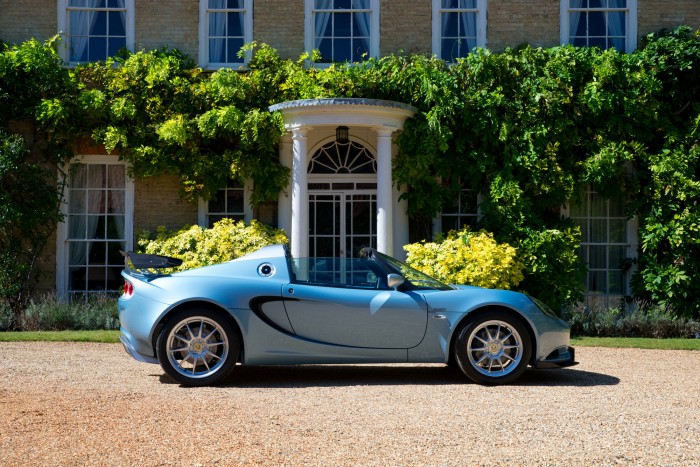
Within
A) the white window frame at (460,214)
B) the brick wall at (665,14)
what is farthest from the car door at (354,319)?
the brick wall at (665,14)

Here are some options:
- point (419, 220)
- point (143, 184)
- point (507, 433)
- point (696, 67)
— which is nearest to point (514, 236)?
point (419, 220)

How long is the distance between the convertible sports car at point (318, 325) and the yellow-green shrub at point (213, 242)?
5553mm

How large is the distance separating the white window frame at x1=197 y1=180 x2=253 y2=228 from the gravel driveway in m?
6.40

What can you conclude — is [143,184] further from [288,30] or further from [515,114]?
[515,114]

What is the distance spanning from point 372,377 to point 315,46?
859 cm

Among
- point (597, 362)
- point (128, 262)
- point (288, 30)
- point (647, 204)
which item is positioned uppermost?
point (288, 30)

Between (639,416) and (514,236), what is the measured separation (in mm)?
8028

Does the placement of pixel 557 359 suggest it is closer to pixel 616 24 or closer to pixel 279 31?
pixel 279 31

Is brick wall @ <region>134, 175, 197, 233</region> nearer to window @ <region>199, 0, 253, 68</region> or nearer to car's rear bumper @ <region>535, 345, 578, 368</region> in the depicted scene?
window @ <region>199, 0, 253, 68</region>

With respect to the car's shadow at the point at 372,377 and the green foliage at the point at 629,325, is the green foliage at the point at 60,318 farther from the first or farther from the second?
the green foliage at the point at 629,325

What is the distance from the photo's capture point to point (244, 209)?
15352mm

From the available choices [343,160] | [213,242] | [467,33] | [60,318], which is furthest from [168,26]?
[60,318]

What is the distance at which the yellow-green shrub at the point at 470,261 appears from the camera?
12719 mm

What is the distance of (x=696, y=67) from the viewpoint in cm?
1483
